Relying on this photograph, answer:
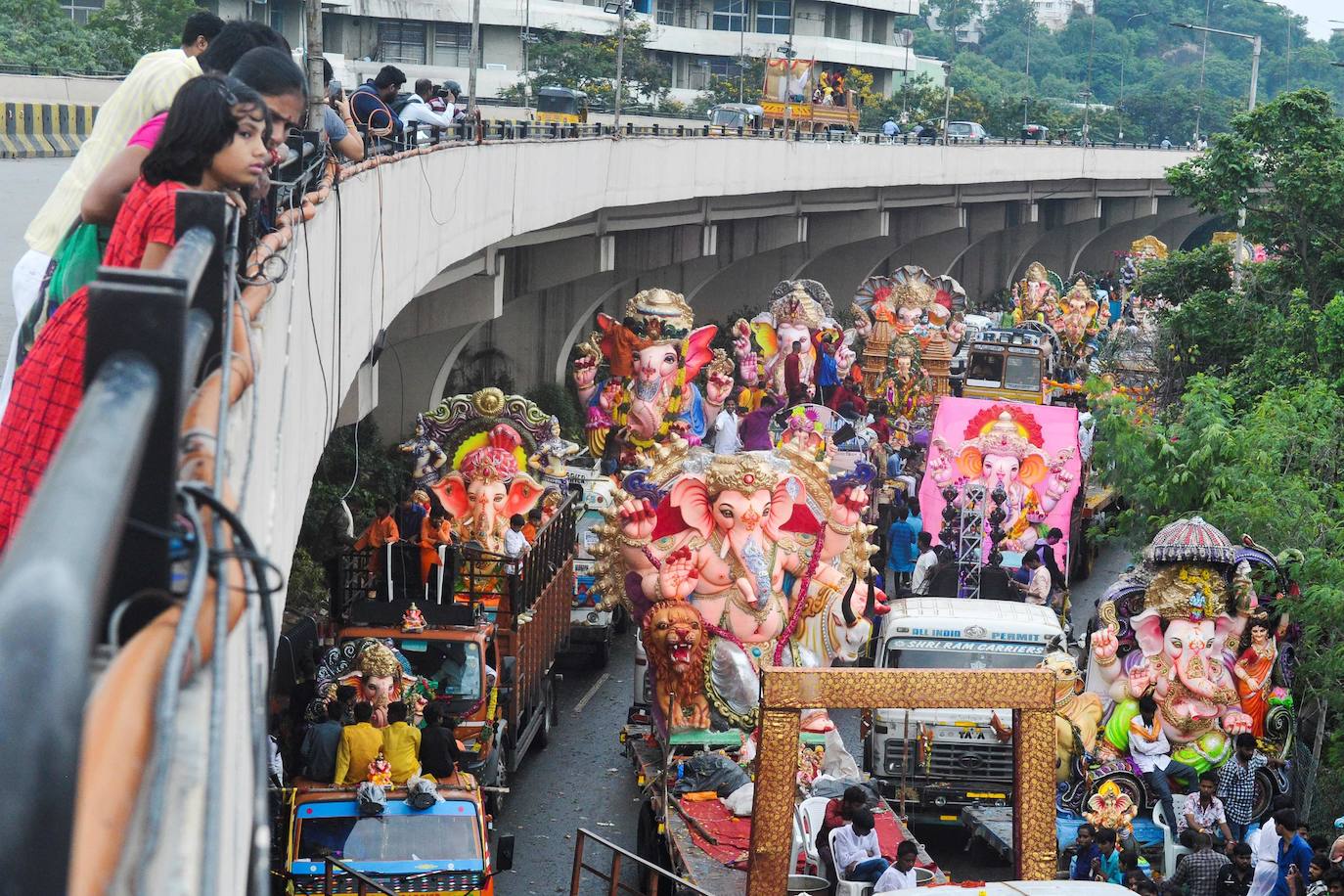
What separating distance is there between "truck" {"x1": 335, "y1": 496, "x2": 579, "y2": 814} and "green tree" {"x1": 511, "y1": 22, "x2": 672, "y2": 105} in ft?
121

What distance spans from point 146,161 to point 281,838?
24.1 ft

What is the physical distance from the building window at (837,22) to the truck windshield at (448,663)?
70868 mm

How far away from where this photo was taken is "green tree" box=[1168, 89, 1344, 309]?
87.2 feet

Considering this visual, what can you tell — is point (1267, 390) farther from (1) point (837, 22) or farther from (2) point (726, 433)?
(1) point (837, 22)

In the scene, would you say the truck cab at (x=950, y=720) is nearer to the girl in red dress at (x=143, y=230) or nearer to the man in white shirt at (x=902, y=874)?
the man in white shirt at (x=902, y=874)

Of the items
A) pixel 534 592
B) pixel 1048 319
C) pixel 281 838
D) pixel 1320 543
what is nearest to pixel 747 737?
pixel 534 592

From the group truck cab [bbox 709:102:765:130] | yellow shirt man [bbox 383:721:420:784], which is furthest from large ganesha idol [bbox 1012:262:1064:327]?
yellow shirt man [bbox 383:721:420:784]

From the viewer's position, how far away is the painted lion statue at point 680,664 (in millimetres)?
15828

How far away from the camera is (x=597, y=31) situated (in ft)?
230

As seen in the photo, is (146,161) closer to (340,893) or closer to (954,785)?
(340,893)

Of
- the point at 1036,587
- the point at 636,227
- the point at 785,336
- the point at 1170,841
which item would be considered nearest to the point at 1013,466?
the point at 1036,587

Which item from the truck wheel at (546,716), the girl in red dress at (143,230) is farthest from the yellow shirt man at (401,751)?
the girl in red dress at (143,230)

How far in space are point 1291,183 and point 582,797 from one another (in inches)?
553

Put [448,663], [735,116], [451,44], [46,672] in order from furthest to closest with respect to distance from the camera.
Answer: [451,44], [735,116], [448,663], [46,672]
